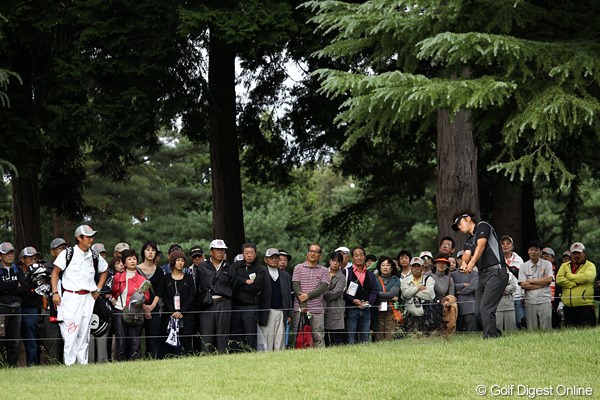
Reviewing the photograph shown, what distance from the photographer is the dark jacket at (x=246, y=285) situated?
48.2 feet

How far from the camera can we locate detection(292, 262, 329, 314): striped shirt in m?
15.3

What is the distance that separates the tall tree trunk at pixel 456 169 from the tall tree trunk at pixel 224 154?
5.67m

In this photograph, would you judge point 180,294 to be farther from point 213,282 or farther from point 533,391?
point 533,391

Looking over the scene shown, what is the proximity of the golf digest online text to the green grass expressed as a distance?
→ 4.0 inches

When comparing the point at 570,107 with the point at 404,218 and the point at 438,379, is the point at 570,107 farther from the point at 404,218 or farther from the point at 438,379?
the point at 404,218

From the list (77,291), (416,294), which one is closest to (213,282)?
(77,291)

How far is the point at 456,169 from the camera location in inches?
698

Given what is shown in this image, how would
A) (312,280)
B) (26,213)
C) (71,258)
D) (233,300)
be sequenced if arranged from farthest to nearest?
(26,213), (312,280), (233,300), (71,258)

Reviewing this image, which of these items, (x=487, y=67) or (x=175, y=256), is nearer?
(x=487, y=67)

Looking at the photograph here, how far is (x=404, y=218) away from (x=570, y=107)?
1577 inches

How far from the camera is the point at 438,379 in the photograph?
10.4 m

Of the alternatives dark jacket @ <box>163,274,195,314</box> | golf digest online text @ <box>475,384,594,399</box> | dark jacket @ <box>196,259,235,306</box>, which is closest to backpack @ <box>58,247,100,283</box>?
dark jacket @ <box>163,274,195,314</box>

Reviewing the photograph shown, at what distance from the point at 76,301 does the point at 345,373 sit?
4.28 m

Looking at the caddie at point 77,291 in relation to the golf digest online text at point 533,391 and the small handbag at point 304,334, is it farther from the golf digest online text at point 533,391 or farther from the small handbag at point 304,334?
the golf digest online text at point 533,391
